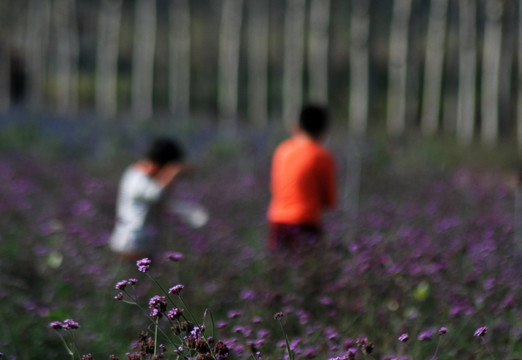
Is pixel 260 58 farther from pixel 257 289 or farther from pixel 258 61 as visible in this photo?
pixel 257 289

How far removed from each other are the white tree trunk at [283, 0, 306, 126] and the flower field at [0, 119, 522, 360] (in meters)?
12.8

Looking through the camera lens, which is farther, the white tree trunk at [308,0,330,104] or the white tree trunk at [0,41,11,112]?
the white tree trunk at [0,41,11,112]

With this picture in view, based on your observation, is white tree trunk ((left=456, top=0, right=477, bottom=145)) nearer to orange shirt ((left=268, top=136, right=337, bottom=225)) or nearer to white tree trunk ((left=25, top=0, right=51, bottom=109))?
white tree trunk ((left=25, top=0, right=51, bottom=109))

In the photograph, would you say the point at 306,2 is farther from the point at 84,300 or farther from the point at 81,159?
the point at 84,300

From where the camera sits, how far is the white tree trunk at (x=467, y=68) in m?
18.8

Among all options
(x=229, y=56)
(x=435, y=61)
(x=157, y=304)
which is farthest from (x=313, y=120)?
(x=229, y=56)

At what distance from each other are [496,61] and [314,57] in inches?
201

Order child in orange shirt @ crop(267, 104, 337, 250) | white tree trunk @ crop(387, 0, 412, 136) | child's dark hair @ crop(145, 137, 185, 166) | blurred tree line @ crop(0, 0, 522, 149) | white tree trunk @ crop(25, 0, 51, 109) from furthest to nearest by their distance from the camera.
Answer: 1. white tree trunk @ crop(25, 0, 51, 109)
2. blurred tree line @ crop(0, 0, 522, 149)
3. white tree trunk @ crop(387, 0, 412, 136)
4. child in orange shirt @ crop(267, 104, 337, 250)
5. child's dark hair @ crop(145, 137, 185, 166)

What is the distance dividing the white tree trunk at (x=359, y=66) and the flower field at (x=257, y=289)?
12.0 meters

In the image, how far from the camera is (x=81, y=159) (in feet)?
42.7

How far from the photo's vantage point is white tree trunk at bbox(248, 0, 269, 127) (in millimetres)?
21734

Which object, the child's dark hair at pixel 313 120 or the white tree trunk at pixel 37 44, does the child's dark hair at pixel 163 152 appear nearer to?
the child's dark hair at pixel 313 120

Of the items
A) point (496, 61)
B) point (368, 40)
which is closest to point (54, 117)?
point (368, 40)

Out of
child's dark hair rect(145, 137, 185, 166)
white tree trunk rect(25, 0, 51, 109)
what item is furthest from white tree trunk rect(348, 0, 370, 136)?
child's dark hair rect(145, 137, 185, 166)
